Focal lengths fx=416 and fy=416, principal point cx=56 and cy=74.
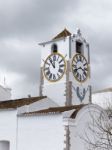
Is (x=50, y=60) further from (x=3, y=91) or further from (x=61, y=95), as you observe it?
(x=3, y=91)

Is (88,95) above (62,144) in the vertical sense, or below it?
above

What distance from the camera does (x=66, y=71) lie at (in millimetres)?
33781

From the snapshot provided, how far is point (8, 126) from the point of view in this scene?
3055 cm

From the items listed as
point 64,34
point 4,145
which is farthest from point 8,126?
point 64,34

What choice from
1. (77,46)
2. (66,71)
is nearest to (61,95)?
(66,71)

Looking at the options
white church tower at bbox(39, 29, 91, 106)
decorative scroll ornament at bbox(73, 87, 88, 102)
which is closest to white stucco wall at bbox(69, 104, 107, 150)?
white church tower at bbox(39, 29, 91, 106)

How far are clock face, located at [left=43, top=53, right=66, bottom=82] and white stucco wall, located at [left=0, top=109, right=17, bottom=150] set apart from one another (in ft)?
19.0

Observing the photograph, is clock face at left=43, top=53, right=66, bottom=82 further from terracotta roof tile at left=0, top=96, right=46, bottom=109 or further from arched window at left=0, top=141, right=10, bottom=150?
arched window at left=0, top=141, right=10, bottom=150

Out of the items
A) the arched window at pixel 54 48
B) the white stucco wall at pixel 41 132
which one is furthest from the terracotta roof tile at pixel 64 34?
the white stucco wall at pixel 41 132

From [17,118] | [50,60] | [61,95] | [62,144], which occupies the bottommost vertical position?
[62,144]

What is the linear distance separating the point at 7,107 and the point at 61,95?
4.97m

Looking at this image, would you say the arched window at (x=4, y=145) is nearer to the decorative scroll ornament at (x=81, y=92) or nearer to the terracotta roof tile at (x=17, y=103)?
the terracotta roof tile at (x=17, y=103)

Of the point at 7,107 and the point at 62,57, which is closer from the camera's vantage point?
the point at 7,107

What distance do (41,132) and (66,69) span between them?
7.41m
